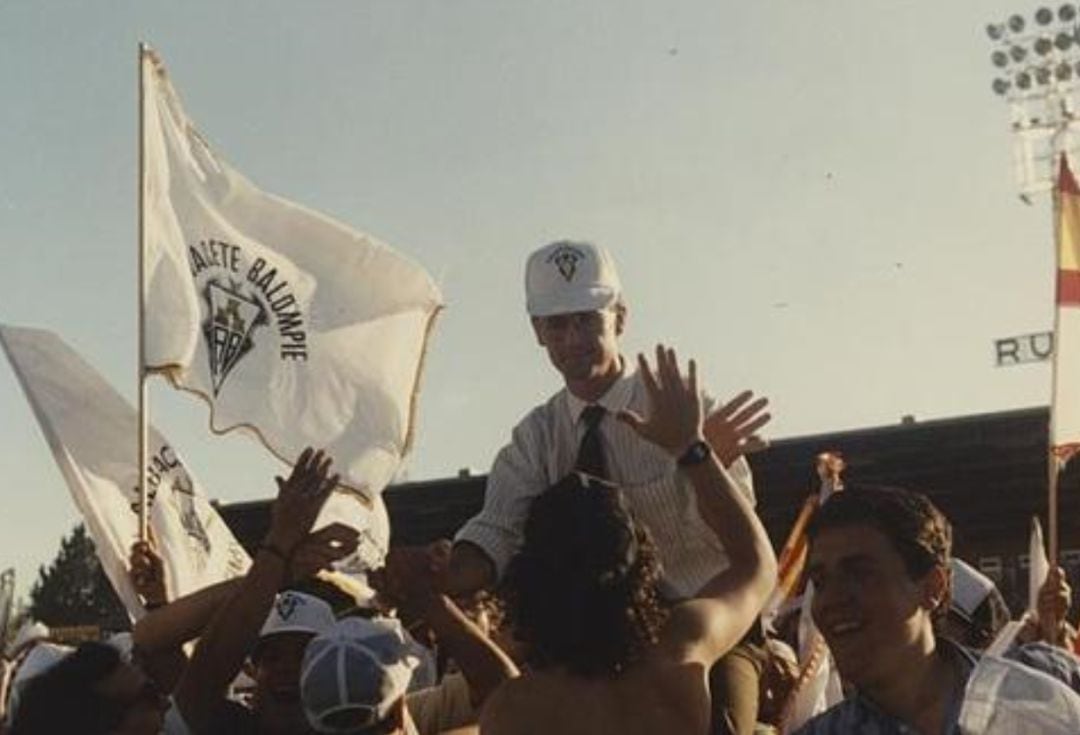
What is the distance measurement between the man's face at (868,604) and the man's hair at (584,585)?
319mm

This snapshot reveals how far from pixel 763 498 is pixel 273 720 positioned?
92.8ft

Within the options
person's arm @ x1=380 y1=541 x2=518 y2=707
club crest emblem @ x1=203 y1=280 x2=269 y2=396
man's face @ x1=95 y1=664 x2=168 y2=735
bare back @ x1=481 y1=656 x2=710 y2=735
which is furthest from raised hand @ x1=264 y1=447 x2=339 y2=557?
club crest emblem @ x1=203 y1=280 x2=269 y2=396

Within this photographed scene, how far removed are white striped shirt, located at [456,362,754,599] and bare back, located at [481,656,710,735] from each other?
0.87 metres

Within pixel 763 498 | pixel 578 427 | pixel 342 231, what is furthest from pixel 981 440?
pixel 578 427

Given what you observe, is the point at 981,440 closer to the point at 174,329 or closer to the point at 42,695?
the point at 174,329

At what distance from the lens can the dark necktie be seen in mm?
4477

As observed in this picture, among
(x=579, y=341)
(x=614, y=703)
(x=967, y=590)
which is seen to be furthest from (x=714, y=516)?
(x=967, y=590)

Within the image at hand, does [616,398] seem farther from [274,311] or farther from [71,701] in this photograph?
[274,311]

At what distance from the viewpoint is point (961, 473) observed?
3175 cm

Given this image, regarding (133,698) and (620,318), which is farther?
(620,318)

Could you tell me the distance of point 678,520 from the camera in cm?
439

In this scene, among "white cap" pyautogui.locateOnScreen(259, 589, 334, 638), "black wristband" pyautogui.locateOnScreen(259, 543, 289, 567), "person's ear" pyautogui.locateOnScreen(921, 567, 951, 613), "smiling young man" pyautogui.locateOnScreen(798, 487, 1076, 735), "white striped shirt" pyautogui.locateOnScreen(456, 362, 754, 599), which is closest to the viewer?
"smiling young man" pyautogui.locateOnScreen(798, 487, 1076, 735)

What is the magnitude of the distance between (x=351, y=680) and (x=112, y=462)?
4428 millimetres

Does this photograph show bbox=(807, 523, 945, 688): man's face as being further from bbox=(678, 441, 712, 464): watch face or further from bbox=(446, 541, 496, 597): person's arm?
bbox=(446, 541, 496, 597): person's arm
